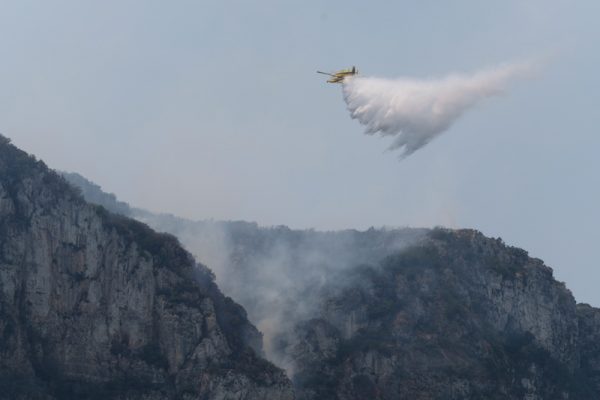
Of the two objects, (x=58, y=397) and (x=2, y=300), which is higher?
(x=2, y=300)

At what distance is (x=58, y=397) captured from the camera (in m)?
192

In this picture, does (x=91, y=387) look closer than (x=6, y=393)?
No

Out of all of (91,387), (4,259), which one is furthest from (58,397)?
(4,259)

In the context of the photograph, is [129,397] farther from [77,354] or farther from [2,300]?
[2,300]

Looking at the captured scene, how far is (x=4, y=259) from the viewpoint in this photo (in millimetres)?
199125

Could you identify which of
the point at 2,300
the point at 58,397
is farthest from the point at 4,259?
the point at 58,397

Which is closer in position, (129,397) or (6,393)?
(6,393)

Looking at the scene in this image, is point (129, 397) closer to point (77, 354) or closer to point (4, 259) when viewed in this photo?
point (77, 354)

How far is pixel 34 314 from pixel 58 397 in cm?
1419

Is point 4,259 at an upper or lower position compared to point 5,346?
upper

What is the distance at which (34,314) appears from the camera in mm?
199500

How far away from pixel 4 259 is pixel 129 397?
27760 millimetres

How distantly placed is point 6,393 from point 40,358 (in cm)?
1206

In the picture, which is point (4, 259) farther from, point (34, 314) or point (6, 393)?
point (6, 393)
